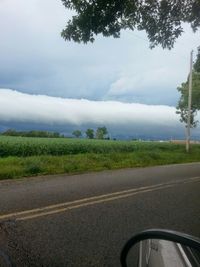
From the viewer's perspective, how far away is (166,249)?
5.59 feet

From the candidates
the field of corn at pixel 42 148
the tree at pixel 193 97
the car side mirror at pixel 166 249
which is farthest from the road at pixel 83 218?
the tree at pixel 193 97

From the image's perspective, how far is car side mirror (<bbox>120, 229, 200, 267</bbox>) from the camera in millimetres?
1477

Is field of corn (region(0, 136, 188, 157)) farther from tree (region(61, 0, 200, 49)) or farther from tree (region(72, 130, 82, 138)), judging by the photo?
tree (region(72, 130, 82, 138))

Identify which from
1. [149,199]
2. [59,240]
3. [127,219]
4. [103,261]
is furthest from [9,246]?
[149,199]

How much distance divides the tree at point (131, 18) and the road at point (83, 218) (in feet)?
17.6

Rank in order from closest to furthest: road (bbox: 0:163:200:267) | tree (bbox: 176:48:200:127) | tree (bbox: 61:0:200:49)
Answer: road (bbox: 0:163:200:267) < tree (bbox: 61:0:200:49) < tree (bbox: 176:48:200:127)

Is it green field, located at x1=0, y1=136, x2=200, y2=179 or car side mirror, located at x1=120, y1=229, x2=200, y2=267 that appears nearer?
car side mirror, located at x1=120, y1=229, x2=200, y2=267

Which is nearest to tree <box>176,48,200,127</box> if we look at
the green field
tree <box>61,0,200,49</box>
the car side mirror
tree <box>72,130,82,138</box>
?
the green field

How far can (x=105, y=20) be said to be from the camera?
12.5m

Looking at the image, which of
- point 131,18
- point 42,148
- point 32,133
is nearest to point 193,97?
point 42,148

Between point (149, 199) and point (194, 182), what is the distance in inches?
157

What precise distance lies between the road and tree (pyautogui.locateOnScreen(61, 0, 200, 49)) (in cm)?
537

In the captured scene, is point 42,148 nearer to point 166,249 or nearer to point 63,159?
point 63,159

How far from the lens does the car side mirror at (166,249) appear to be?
4.85ft
